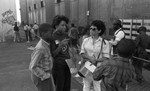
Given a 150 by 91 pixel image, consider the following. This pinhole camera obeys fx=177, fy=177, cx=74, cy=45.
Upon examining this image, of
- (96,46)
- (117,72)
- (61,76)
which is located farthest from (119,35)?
(117,72)

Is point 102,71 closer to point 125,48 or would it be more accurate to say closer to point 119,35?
point 125,48

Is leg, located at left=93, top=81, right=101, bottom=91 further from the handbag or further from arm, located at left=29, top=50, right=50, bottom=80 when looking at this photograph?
arm, located at left=29, top=50, right=50, bottom=80

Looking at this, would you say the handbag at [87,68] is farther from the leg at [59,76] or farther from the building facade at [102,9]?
the building facade at [102,9]

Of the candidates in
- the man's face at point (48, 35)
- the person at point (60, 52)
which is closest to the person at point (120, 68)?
the man's face at point (48, 35)

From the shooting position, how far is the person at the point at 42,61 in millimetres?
2707

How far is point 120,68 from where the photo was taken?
6.63 feet

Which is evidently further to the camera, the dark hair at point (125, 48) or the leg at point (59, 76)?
the leg at point (59, 76)

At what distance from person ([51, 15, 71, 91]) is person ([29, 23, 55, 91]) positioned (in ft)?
0.99

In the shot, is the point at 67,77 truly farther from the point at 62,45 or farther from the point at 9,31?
the point at 9,31

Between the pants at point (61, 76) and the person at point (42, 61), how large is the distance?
1.22 ft

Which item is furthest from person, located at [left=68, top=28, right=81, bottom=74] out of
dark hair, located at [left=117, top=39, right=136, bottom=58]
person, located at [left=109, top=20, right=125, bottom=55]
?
dark hair, located at [left=117, top=39, right=136, bottom=58]

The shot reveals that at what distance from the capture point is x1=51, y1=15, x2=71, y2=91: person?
316cm

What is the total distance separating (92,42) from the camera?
119 inches

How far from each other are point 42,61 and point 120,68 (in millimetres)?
1290
